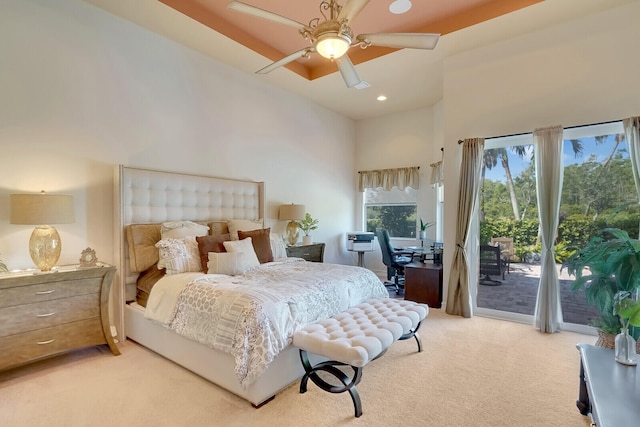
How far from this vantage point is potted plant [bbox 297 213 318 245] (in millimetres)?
5176

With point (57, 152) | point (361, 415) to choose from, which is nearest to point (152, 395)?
point (361, 415)

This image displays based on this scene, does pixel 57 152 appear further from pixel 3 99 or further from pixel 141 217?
pixel 141 217

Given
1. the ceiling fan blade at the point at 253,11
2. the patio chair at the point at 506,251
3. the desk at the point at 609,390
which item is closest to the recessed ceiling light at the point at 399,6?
the ceiling fan blade at the point at 253,11

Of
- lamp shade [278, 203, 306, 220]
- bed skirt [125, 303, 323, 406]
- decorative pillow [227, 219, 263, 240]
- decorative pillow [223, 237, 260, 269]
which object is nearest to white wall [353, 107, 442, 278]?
lamp shade [278, 203, 306, 220]

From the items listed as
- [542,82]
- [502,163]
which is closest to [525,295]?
[502,163]

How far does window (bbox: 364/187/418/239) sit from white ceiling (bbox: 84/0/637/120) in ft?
5.50

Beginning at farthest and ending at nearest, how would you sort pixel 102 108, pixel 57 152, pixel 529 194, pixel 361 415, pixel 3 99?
pixel 529 194 → pixel 102 108 → pixel 57 152 → pixel 3 99 → pixel 361 415

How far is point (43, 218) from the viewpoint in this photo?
2484 millimetres

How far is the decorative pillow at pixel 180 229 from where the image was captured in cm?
332

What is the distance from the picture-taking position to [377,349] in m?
2.09

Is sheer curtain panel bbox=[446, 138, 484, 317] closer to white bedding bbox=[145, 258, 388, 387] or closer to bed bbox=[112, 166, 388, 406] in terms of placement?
bed bbox=[112, 166, 388, 406]

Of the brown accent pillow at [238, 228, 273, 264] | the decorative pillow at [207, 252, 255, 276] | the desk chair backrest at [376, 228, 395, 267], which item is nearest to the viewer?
the decorative pillow at [207, 252, 255, 276]

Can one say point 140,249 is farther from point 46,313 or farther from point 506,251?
point 506,251

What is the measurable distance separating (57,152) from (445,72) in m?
4.55
